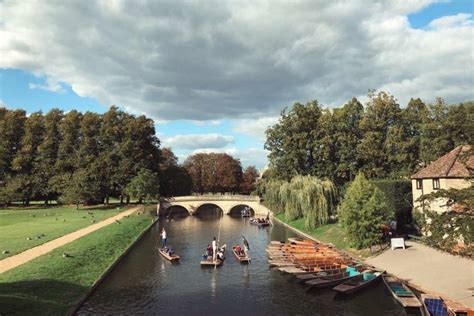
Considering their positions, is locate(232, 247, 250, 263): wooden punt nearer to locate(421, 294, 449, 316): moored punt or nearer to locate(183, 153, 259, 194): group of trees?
locate(421, 294, 449, 316): moored punt

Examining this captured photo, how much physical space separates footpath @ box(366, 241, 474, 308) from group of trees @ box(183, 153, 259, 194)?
73074 mm

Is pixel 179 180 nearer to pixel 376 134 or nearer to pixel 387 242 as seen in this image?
pixel 376 134

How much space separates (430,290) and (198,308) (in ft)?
45.5

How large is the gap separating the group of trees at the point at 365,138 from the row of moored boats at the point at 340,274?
20872mm

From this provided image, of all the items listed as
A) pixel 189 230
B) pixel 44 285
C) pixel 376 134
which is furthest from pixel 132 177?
→ pixel 44 285

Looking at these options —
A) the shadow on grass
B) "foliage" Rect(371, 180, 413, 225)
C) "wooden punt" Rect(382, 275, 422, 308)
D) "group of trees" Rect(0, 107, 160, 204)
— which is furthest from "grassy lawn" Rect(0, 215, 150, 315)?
"group of trees" Rect(0, 107, 160, 204)

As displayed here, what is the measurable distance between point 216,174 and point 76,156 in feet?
136

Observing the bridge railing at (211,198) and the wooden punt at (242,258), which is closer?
the wooden punt at (242,258)

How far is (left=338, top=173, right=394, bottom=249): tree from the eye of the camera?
32188mm

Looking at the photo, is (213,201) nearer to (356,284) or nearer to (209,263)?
(209,263)

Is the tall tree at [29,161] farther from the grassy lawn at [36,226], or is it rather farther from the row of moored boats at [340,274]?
the row of moored boats at [340,274]

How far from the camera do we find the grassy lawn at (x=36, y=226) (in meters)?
34.1

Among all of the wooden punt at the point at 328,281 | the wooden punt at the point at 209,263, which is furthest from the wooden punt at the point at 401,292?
the wooden punt at the point at 209,263

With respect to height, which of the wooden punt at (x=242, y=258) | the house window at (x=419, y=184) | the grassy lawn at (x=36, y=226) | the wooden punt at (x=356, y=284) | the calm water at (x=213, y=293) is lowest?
the calm water at (x=213, y=293)
